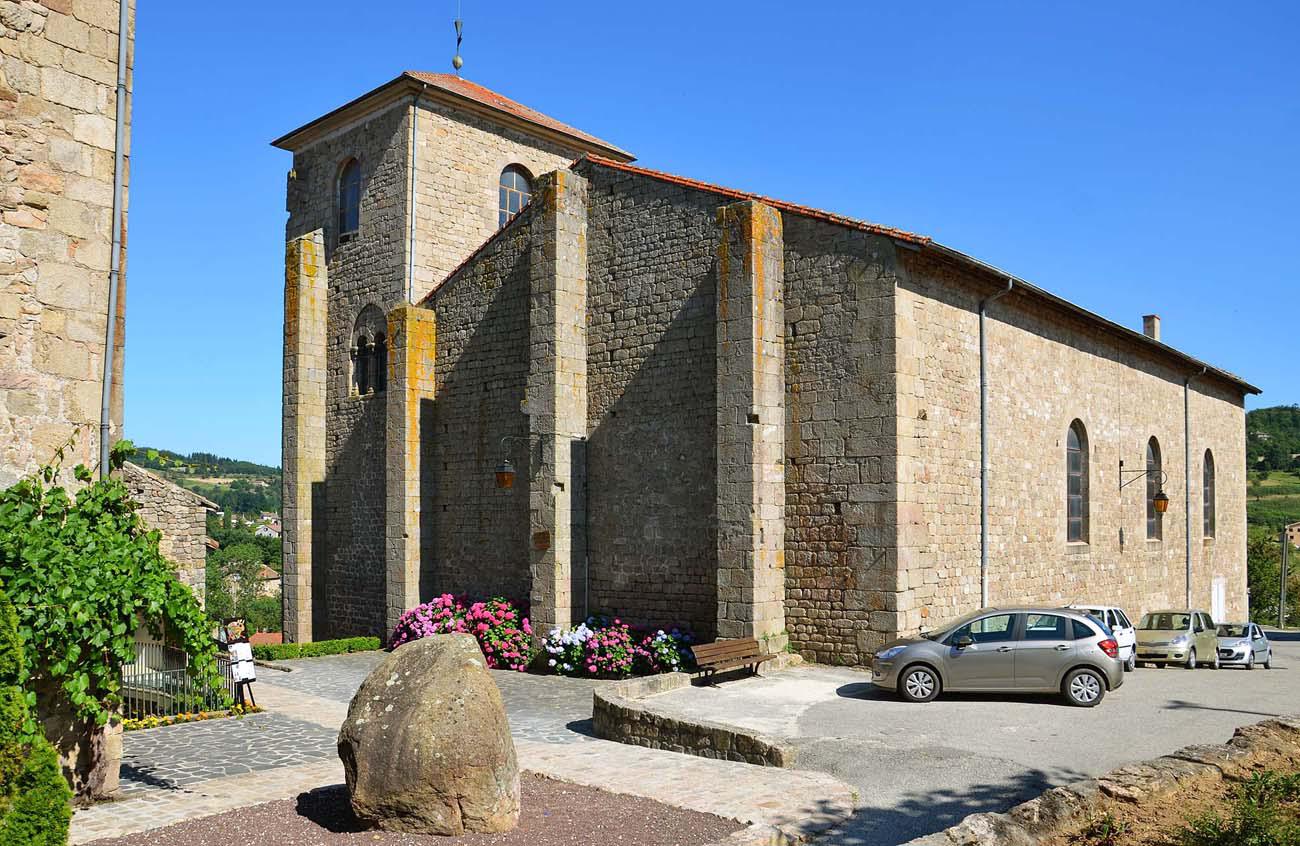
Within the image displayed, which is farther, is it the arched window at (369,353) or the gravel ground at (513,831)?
the arched window at (369,353)

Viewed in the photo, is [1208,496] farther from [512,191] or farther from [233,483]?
[233,483]

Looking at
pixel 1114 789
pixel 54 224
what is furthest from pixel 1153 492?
pixel 54 224

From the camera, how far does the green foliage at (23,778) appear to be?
20.4 feet

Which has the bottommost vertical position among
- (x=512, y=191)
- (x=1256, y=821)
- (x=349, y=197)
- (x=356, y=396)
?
(x=1256, y=821)

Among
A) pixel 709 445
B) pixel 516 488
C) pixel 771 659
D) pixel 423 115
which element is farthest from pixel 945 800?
pixel 423 115

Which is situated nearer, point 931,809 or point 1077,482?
point 931,809

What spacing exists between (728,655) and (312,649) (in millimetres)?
9011

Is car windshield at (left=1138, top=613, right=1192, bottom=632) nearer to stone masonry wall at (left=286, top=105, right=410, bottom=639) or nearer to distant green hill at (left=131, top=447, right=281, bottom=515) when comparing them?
stone masonry wall at (left=286, top=105, right=410, bottom=639)

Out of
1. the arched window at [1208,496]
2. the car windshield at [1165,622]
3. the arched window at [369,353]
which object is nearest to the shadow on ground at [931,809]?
the car windshield at [1165,622]

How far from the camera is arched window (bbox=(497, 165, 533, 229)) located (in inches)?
898

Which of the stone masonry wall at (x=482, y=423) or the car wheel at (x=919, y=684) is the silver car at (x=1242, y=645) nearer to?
the car wheel at (x=919, y=684)

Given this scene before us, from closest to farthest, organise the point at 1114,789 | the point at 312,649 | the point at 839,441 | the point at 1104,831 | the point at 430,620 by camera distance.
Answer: the point at 1104,831
the point at 1114,789
the point at 839,441
the point at 430,620
the point at 312,649

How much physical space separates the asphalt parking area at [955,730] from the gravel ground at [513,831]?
118cm

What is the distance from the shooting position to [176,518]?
23.8 m
